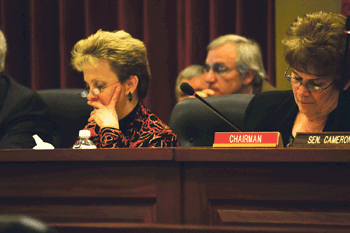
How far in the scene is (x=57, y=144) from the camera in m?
1.67

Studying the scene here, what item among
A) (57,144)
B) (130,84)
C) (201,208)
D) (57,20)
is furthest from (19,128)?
(57,20)

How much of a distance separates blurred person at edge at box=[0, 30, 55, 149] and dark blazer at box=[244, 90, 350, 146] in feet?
2.59

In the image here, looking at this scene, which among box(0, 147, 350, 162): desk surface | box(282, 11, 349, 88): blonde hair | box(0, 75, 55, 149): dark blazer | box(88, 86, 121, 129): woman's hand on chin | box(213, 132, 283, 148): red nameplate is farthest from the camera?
box(0, 75, 55, 149): dark blazer

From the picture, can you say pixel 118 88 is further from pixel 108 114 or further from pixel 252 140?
pixel 252 140

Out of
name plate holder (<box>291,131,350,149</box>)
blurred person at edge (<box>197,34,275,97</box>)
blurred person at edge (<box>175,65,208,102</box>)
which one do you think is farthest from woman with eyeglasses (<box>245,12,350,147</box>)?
blurred person at edge (<box>175,65,208,102</box>)

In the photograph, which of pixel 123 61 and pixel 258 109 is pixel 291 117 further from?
pixel 123 61

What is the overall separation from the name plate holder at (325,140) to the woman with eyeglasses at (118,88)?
60 centimetres

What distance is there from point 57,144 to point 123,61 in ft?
1.63

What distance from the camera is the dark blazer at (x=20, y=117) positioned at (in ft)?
4.83

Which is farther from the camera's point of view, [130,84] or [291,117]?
[130,84]

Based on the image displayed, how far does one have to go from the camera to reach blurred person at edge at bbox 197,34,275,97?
200cm

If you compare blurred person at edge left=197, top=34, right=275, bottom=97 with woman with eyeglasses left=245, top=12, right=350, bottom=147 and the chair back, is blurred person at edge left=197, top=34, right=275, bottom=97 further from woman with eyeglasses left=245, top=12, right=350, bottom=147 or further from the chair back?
woman with eyeglasses left=245, top=12, right=350, bottom=147

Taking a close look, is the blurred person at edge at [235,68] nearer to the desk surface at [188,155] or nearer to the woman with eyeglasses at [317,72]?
the woman with eyeglasses at [317,72]

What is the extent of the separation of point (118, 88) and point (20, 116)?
0.40 m
